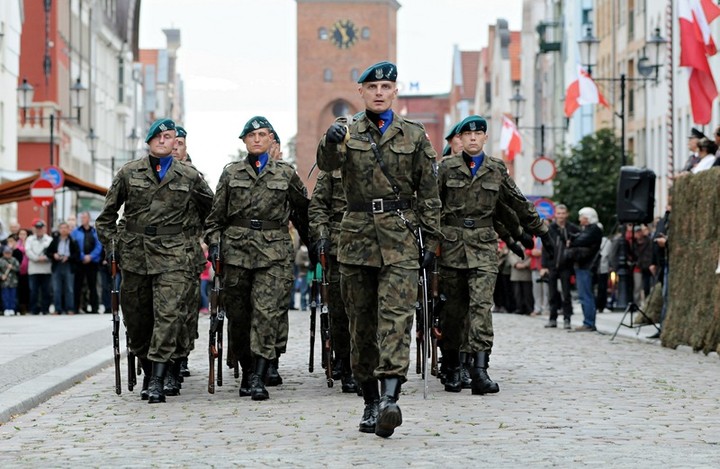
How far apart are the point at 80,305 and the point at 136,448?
23429mm

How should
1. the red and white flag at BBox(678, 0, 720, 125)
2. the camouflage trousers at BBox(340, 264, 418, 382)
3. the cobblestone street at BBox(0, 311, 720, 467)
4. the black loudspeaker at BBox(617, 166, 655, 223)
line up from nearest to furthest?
the cobblestone street at BBox(0, 311, 720, 467)
the camouflage trousers at BBox(340, 264, 418, 382)
the black loudspeaker at BBox(617, 166, 655, 223)
the red and white flag at BBox(678, 0, 720, 125)

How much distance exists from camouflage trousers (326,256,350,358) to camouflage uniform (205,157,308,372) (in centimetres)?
63

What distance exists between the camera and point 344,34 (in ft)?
525

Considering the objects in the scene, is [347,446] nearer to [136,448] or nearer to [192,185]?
[136,448]

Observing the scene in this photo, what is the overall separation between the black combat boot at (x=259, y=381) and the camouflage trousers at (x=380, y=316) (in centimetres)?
222

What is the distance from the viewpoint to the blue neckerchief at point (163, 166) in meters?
13.3

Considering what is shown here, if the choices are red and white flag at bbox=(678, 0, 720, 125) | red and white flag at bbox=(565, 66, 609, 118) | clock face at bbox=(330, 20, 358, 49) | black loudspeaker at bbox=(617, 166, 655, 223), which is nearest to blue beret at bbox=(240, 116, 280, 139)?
black loudspeaker at bbox=(617, 166, 655, 223)

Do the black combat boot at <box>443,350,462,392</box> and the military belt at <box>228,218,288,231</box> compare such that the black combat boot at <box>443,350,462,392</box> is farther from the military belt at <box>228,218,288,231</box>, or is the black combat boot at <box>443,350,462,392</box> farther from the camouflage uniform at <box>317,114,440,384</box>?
the camouflage uniform at <box>317,114,440,384</box>

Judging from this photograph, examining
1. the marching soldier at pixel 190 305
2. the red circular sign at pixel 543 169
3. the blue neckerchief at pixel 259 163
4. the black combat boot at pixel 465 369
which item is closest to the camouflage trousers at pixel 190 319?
the marching soldier at pixel 190 305

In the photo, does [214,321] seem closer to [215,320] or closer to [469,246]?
[215,320]

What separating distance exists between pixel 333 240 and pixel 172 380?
1.60 m

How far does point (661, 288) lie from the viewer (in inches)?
894

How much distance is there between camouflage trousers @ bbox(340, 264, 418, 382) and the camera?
405 inches

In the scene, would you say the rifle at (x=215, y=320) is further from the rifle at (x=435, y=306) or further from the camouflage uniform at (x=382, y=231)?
the camouflage uniform at (x=382, y=231)
